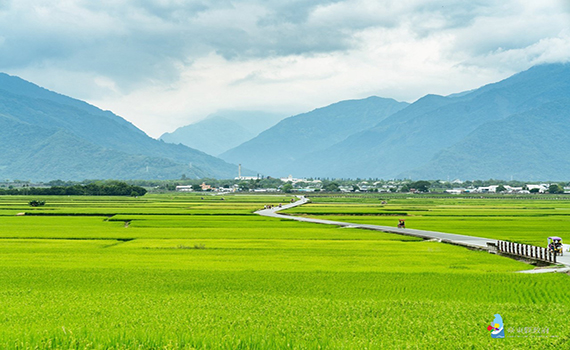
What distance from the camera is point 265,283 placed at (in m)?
24.0

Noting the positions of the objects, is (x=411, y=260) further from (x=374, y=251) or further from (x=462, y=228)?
(x=462, y=228)

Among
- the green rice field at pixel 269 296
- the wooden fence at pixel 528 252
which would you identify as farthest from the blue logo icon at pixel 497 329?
the wooden fence at pixel 528 252

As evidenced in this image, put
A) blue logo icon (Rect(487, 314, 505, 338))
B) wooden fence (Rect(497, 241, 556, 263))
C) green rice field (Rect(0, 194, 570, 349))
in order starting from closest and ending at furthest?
green rice field (Rect(0, 194, 570, 349)) → blue logo icon (Rect(487, 314, 505, 338)) → wooden fence (Rect(497, 241, 556, 263))

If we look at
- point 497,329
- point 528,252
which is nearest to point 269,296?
point 497,329

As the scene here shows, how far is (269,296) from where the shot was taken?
2066cm

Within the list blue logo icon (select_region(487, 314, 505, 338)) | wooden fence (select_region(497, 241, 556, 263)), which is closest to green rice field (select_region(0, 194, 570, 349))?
blue logo icon (select_region(487, 314, 505, 338))

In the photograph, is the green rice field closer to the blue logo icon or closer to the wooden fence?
the blue logo icon

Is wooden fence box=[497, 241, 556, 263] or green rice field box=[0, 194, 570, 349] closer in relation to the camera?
green rice field box=[0, 194, 570, 349]

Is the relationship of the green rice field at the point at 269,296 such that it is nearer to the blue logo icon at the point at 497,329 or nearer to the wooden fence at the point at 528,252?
the blue logo icon at the point at 497,329

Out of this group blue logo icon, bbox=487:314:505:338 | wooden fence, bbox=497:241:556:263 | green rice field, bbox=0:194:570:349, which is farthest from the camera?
wooden fence, bbox=497:241:556:263

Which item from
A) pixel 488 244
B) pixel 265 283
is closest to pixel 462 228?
pixel 488 244

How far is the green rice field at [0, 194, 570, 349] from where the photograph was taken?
541 inches

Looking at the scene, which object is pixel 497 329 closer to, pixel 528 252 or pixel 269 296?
pixel 269 296

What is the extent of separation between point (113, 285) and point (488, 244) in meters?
28.8
